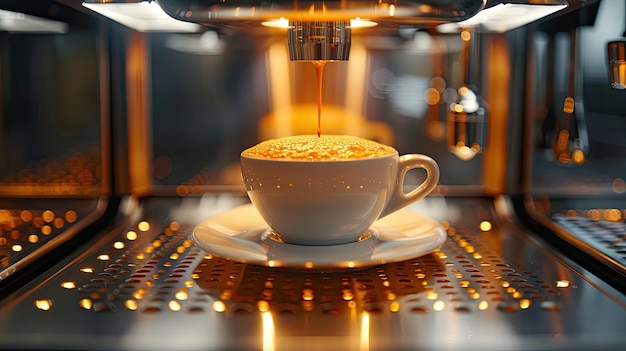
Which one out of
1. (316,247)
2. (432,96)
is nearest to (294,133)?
(432,96)

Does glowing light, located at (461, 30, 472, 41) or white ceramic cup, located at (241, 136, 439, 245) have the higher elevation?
glowing light, located at (461, 30, 472, 41)

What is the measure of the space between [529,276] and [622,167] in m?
0.18

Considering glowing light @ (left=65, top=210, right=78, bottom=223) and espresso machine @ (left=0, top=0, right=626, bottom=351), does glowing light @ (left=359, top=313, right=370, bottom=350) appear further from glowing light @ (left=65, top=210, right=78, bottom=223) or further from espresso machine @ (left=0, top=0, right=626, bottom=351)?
glowing light @ (left=65, top=210, right=78, bottom=223)

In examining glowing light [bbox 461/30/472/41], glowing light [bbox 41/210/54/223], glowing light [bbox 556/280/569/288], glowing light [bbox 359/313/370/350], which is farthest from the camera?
glowing light [bbox 461/30/472/41]

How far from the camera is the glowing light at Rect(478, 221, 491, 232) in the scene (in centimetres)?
62

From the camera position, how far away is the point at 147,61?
0.73 metres

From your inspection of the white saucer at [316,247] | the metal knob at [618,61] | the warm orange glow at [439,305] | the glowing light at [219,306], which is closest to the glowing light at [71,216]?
the white saucer at [316,247]

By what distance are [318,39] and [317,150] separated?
84 millimetres

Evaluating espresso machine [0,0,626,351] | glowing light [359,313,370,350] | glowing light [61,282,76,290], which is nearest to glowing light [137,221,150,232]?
espresso machine [0,0,626,351]

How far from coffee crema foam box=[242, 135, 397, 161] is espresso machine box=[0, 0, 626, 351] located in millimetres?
64

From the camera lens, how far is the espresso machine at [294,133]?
15.3 inches

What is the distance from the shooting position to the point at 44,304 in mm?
412

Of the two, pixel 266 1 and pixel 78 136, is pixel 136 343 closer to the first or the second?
pixel 266 1

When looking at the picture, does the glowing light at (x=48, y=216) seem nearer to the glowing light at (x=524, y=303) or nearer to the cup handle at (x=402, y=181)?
the cup handle at (x=402, y=181)
